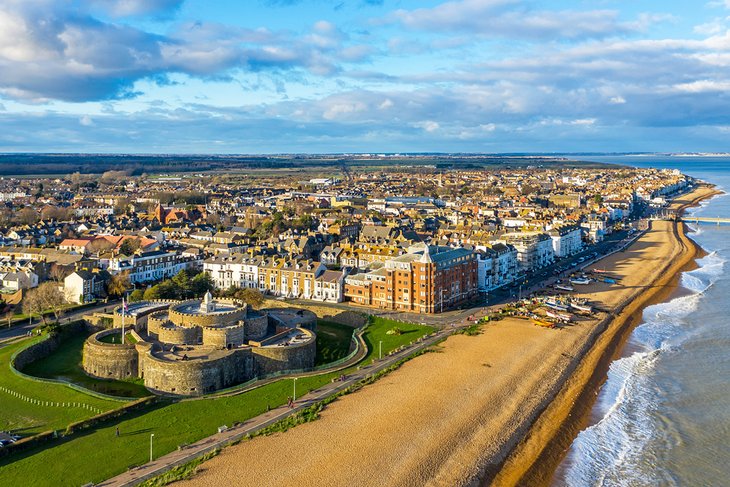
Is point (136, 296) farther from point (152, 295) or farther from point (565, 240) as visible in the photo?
point (565, 240)

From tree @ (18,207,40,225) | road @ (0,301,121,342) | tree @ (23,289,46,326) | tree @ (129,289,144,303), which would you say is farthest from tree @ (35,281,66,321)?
tree @ (18,207,40,225)

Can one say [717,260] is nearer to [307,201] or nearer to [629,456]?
[629,456]

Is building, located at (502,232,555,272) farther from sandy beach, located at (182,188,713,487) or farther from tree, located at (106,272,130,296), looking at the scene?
tree, located at (106,272,130,296)

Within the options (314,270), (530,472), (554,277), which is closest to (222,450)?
(530,472)

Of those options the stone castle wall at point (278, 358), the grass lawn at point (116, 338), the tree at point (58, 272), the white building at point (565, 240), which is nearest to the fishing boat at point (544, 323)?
the stone castle wall at point (278, 358)

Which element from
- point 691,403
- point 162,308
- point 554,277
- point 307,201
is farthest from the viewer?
point 307,201

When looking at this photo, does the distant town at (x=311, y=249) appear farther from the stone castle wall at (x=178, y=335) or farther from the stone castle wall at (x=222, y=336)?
the stone castle wall at (x=222, y=336)
